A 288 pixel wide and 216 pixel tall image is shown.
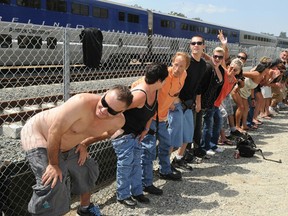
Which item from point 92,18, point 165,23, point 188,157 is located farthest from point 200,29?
point 188,157

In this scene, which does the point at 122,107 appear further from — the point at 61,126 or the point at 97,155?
the point at 97,155

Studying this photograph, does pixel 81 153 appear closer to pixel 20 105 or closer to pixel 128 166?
pixel 128 166

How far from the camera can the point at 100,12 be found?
17.3 metres

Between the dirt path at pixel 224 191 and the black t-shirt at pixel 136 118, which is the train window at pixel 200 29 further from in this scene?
the black t-shirt at pixel 136 118

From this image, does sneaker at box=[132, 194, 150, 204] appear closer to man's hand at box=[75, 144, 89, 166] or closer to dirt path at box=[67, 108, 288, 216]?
dirt path at box=[67, 108, 288, 216]

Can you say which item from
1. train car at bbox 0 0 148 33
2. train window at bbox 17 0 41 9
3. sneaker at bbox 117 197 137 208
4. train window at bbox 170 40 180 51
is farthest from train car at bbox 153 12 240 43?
sneaker at bbox 117 197 137 208

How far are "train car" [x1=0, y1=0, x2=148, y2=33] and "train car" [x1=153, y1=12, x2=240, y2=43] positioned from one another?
1.78 meters

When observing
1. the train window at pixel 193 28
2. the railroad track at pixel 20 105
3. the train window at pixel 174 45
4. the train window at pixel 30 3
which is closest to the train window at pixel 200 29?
the train window at pixel 193 28

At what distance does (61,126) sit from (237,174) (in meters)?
3.48

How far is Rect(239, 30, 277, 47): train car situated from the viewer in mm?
38394

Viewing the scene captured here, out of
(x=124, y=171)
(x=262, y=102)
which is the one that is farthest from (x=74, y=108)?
(x=262, y=102)

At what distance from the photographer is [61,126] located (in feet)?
9.33

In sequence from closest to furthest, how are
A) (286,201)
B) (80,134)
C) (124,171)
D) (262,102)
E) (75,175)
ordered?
(80,134) < (75,175) < (124,171) < (286,201) < (262,102)

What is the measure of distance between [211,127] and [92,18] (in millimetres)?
12095
